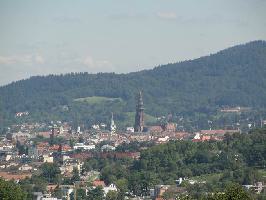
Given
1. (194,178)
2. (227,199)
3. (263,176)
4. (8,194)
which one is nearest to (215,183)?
(263,176)

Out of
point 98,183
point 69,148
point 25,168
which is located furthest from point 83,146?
point 98,183

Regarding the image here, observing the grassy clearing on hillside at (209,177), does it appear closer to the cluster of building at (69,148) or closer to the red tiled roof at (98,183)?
the cluster of building at (69,148)

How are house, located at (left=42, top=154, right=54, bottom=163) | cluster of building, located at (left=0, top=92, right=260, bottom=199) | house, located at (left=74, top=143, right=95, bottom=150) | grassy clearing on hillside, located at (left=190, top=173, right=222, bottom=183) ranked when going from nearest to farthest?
1. grassy clearing on hillside, located at (left=190, top=173, right=222, bottom=183)
2. cluster of building, located at (left=0, top=92, right=260, bottom=199)
3. house, located at (left=42, top=154, right=54, bottom=163)
4. house, located at (left=74, top=143, right=95, bottom=150)

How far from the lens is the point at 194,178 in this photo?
9494cm

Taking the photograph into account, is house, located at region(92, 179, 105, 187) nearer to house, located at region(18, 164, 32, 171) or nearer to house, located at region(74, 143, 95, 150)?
house, located at region(18, 164, 32, 171)

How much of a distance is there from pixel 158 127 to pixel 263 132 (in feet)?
272

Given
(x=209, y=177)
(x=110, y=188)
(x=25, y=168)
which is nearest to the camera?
(x=209, y=177)

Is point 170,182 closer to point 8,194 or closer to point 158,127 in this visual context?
point 8,194

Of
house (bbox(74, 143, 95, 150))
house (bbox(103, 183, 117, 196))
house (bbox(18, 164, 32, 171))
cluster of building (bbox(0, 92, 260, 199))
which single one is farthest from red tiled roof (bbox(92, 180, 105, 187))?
house (bbox(74, 143, 95, 150))

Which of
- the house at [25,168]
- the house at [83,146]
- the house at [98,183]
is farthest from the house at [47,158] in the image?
the house at [98,183]

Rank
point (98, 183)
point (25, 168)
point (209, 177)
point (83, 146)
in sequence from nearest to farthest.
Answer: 1. point (209, 177)
2. point (98, 183)
3. point (25, 168)
4. point (83, 146)

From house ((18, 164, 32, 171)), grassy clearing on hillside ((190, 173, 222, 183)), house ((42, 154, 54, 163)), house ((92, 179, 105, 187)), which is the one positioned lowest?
house ((92, 179, 105, 187))

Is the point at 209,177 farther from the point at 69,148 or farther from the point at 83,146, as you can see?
the point at 83,146

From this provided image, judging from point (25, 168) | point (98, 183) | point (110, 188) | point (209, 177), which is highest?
point (25, 168)
